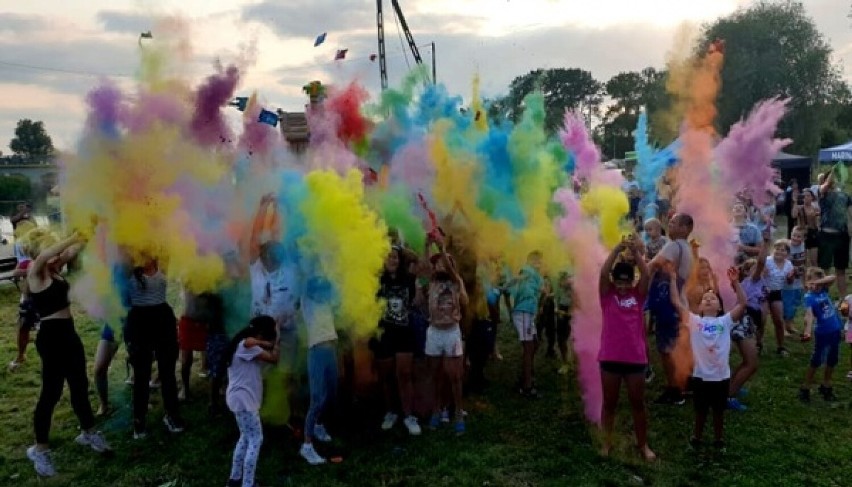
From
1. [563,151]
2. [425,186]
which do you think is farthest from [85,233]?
[563,151]

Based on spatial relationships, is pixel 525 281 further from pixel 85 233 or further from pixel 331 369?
pixel 85 233

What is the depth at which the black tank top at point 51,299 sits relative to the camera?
5090mm

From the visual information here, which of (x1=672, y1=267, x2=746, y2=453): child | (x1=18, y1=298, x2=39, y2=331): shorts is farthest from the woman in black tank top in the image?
(x1=672, y1=267, x2=746, y2=453): child

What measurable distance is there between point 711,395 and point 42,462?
5222 mm

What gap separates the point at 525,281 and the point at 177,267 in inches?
129

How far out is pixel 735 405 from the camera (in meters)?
6.25

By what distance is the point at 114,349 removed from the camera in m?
6.13

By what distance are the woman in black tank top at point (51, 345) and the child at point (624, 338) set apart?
413 cm

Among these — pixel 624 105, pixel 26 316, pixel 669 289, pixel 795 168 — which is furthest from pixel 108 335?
pixel 795 168

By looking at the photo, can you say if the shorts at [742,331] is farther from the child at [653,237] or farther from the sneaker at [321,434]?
the sneaker at [321,434]

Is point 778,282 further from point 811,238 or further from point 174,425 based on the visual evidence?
point 174,425

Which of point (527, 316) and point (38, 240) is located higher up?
point (38, 240)

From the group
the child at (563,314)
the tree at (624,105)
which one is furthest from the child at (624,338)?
the tree at (624,105)

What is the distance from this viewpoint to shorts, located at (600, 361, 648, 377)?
5.08m
